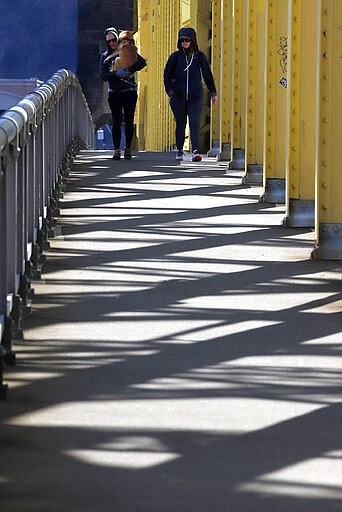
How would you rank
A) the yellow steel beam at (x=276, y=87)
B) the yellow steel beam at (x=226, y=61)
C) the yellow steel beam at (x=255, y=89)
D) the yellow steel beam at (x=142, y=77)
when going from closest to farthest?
the yellow steel beam at (x=276, y=87) → the yellow steel beam at (x=255, y=89) → the yellow steel beam at (x=226, y=61) → the yellow steel beam at (x=142, y=77)

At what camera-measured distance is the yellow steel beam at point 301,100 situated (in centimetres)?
1230

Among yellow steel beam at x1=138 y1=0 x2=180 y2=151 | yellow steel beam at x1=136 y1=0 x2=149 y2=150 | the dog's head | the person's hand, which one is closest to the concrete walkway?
the person's hand

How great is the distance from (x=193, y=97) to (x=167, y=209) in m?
6.46

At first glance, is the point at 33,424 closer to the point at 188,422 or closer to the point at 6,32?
the point at 188,422

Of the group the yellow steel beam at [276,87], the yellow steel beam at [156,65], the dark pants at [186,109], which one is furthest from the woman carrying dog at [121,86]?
the yellow steel beam at [156,65]

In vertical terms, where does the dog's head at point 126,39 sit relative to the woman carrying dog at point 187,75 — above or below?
above

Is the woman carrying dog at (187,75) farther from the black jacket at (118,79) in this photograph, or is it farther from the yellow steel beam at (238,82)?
the yellow steel beam at (238,82)

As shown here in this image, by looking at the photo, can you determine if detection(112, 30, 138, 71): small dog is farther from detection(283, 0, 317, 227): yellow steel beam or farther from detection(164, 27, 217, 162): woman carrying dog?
detection(283, 0, 317, 227): yellow steel beam

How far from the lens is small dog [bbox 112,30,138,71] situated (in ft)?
66.1

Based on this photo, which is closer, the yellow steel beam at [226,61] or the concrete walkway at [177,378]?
the concrete walkway at [177,378]

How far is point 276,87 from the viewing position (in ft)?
47.5

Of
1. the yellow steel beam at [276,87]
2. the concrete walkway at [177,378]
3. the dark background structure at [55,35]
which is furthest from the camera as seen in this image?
the dark background structure at [55,35]

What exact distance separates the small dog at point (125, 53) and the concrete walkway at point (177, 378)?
26.4 ft

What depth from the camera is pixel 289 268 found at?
1024cm
